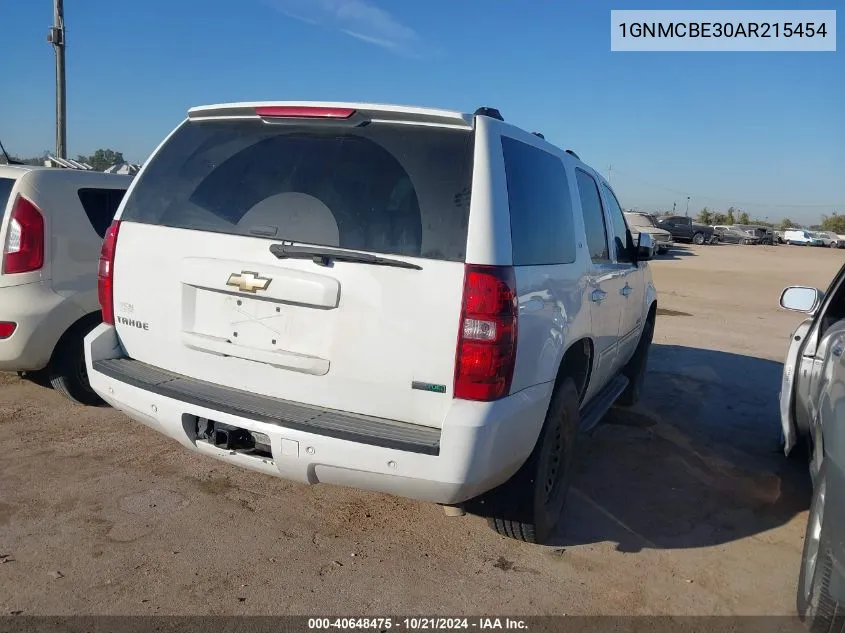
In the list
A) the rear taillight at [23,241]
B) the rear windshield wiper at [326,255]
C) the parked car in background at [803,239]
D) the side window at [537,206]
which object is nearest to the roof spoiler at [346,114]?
the side window at [537,206]

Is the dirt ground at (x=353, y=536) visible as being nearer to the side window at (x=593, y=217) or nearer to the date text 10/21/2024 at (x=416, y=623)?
the date text 10/21/2024 at (x=416, y=623)

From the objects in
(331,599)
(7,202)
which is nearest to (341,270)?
(331,599)

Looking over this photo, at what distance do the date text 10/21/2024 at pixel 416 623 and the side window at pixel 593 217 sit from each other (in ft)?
6.93

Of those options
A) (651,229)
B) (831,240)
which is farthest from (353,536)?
(831,240)

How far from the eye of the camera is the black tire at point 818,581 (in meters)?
2.39

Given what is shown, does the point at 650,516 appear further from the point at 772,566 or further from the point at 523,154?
the point at 523,154

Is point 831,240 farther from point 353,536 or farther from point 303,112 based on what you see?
point 303,112

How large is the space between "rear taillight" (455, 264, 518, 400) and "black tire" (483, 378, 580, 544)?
70 cm

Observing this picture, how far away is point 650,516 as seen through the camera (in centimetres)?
398

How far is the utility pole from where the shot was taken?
37.9 feet

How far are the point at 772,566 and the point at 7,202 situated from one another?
16.7 ft

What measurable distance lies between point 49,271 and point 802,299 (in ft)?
16.3

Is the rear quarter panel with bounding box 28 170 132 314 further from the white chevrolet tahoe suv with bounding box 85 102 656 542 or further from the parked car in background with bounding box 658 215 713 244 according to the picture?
the parked car in background with bounding box 658 215 713 244

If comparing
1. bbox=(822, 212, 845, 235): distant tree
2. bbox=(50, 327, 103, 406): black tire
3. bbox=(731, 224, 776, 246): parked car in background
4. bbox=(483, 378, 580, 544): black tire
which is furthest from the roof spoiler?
bbox=(822, 212, 845, 235): distant tree
